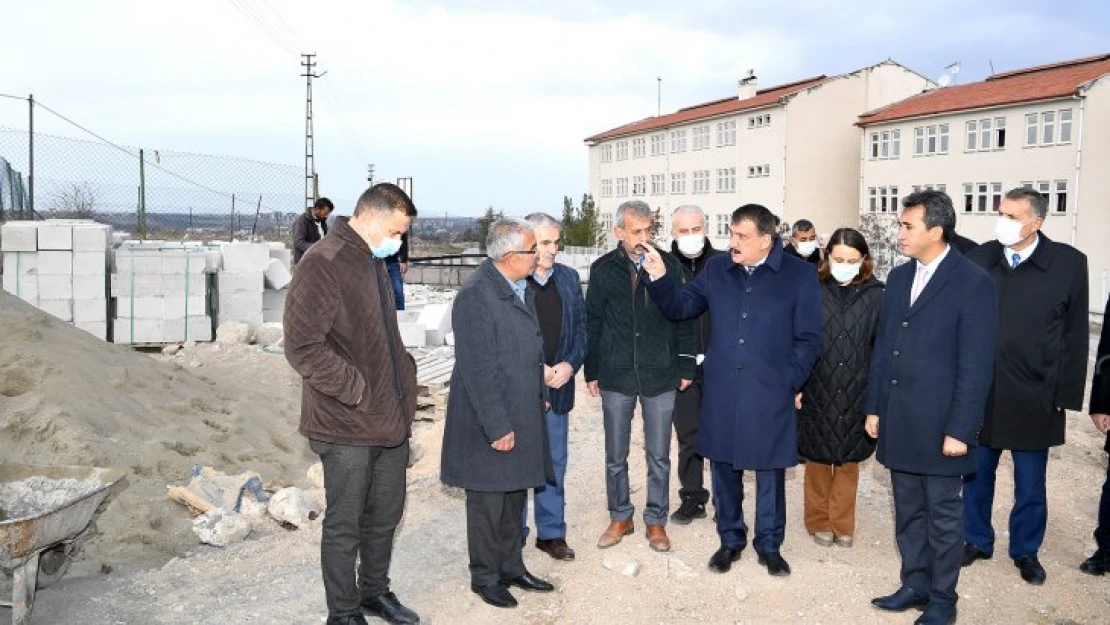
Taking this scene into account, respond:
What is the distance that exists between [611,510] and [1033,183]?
100 feet

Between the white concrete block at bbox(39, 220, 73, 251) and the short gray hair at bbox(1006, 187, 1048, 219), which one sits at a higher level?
the short gray hair at bbox(1006, 187, 1048, 219)

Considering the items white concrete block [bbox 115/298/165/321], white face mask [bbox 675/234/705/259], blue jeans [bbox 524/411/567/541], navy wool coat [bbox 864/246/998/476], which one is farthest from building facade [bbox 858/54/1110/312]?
blue jeans [bbox 524/411/567/541]

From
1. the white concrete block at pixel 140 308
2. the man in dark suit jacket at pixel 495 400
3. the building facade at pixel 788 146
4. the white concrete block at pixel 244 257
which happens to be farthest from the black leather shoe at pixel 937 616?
the building facade at pixel 788 146

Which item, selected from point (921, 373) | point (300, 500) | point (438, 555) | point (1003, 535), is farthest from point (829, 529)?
point (300, 500)

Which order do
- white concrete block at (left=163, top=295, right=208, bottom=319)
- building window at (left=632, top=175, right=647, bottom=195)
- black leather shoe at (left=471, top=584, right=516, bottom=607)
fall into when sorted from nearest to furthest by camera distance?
1. black leather shoe at (left=471, top=584, right=516, bottom=607)
2. white concrete block at (left=163, top=295, right=208, bottom=319)
3. building window at (left=632, top=175, right=647, bottom=195)

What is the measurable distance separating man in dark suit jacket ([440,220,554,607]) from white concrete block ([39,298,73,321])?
29.7ft

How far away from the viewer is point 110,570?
5.64 m

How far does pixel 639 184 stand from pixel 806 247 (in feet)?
153

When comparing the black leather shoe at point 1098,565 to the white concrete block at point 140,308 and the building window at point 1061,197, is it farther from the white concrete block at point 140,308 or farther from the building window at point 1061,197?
the building window at point 1061,197

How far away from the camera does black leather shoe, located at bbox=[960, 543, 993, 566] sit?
17.5 feet

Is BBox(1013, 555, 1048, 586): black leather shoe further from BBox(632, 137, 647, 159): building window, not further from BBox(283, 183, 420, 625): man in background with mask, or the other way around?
BBox(632, 137, 647, 159): building window

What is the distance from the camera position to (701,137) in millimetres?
46812

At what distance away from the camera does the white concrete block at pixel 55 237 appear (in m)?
11.6

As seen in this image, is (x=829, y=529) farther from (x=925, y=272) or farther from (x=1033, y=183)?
(x=1033, y=183)
